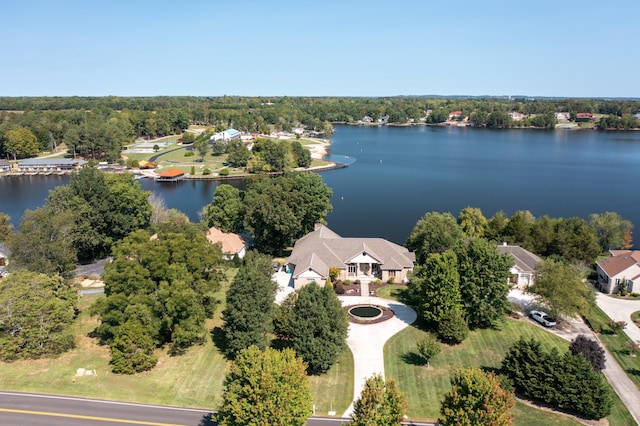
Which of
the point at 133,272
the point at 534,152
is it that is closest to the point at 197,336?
the point at 133,272

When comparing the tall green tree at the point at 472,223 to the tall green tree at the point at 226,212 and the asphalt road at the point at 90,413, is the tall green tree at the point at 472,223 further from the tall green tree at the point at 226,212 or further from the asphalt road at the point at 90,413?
the asphalt road at the point at 90,413

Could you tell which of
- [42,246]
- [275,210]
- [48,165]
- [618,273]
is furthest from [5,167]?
[618,273]

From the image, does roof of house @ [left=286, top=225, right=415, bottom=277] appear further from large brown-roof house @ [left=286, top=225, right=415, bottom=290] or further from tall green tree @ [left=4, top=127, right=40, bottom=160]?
tall green tree @ [left=4, top=127, right=40, bottom=160]

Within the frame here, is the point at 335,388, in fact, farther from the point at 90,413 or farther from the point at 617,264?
the point at 617,264

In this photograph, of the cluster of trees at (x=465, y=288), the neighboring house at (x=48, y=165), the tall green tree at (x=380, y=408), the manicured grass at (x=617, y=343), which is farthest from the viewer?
the neighboring house at (x=48, y=165)

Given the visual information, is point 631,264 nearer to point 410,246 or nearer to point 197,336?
point 410,246

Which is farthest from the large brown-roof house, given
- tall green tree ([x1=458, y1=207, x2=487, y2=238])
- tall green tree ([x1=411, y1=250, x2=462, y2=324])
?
tall green tree ([x1=458, y1=207, x2=487, y2=238])

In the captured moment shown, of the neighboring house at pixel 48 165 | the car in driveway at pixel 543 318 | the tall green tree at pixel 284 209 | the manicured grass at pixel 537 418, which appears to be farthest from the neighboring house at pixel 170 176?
the manicured grass at pixel 537 418
